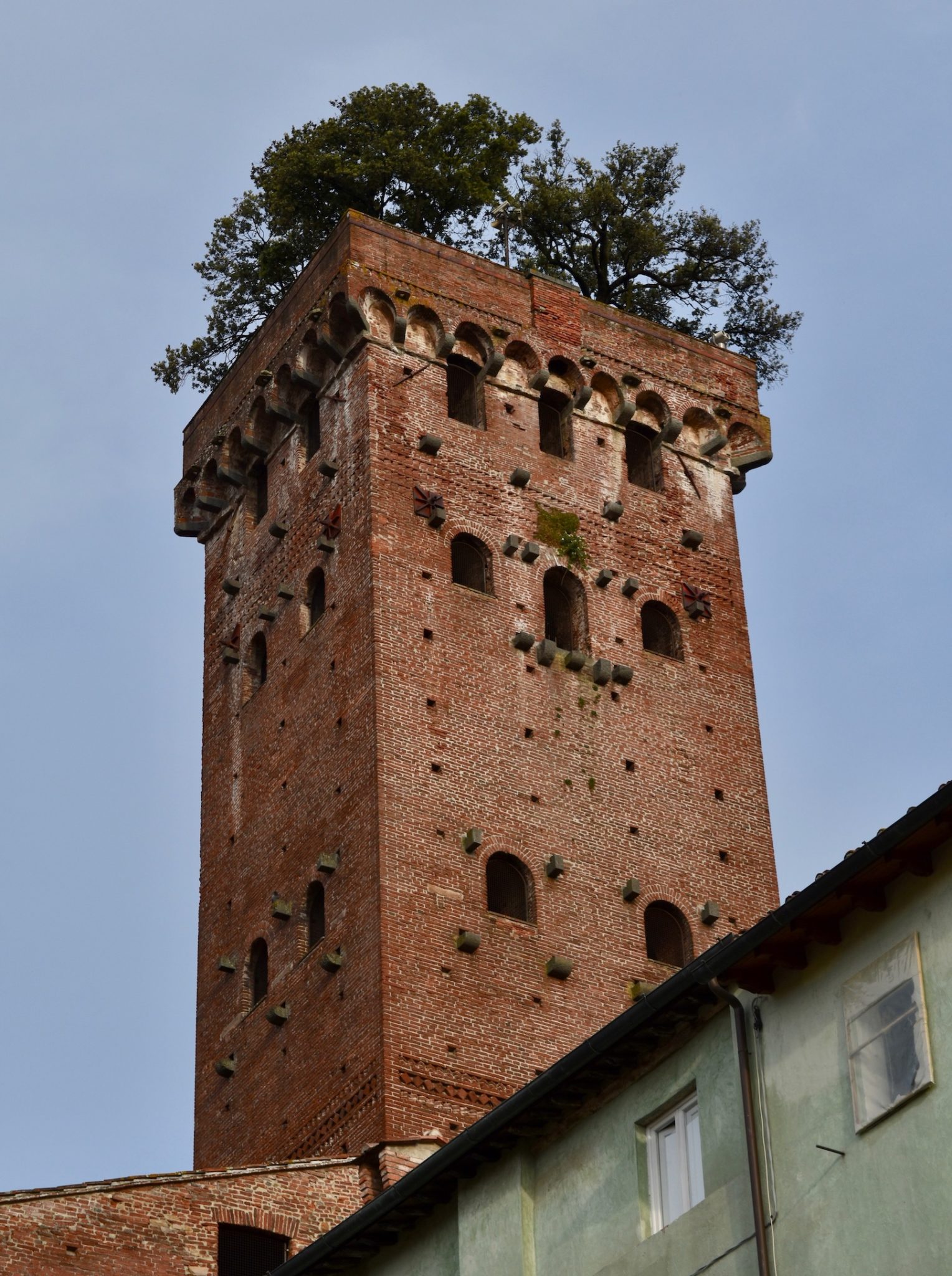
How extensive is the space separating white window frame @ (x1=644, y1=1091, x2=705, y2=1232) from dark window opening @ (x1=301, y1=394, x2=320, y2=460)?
2054cm

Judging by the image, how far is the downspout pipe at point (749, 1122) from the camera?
17.1 m

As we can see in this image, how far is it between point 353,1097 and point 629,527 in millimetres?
9713

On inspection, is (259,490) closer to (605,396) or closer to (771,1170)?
(605,396)

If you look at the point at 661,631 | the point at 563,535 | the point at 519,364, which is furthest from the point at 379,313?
the point at 661,631

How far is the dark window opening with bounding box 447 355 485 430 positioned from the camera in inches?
1485

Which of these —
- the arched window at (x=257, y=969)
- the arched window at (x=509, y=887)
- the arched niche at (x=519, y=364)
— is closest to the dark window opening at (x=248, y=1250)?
the arched window at (x=509, y=887)

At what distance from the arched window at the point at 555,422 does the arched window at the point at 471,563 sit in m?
2.37

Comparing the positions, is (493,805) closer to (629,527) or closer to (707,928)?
(707,928)

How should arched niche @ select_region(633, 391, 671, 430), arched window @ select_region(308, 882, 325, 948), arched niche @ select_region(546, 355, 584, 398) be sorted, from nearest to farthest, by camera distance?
1. arched window @ select_region(308, 882, 325, 948)
2. arched niche @ select_region(546, 355, 584, 398)
3. arched niche @ select_region(633, 391, 671, 430)

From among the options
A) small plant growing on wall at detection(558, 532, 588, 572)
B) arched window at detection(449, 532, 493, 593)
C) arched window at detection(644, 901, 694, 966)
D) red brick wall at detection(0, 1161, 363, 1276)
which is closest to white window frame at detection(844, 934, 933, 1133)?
red brick wall at detection(0, 1161, 363, 1276)

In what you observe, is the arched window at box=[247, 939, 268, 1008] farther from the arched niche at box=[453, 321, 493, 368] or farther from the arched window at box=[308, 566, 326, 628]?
the arched niche at box=[453, 321, 493, 368]

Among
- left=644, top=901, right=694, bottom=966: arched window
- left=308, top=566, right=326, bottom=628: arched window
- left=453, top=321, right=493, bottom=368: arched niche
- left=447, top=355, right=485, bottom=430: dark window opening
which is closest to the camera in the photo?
left=644, top=901, right=694, bottom=966: arched window

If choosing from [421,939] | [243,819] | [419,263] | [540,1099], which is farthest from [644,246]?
[540,1099]

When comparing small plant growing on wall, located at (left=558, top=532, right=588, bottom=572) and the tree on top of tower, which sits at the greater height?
the tree on top of tower
